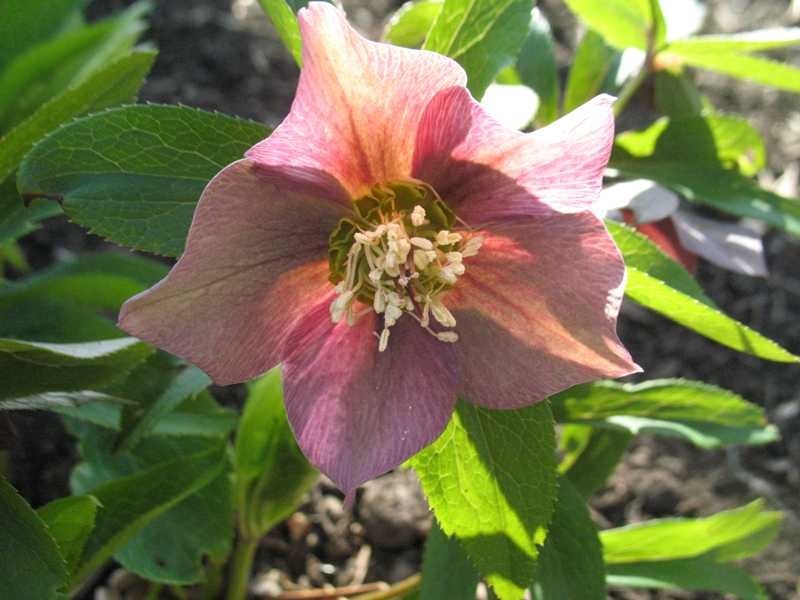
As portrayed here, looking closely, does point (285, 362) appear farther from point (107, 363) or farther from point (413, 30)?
point (413, 30)

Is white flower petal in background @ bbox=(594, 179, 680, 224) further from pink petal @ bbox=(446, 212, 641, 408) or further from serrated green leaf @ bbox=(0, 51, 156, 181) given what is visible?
serrated green leaf @ bbox=(0, 51, 156, 181)

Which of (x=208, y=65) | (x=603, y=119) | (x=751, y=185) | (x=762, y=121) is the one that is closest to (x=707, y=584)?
(x=751, y=185)

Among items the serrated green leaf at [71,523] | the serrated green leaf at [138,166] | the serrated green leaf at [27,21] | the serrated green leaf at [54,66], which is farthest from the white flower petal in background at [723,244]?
the serrated green leaf at [27,21]

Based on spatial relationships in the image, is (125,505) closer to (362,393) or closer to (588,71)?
(362,393)

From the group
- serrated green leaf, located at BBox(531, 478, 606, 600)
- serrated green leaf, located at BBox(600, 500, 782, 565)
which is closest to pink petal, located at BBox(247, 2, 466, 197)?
serrated green leaf, located at BBox(531, 478, 606, 600)

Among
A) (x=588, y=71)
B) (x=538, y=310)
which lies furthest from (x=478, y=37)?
(x=588, y=71)
